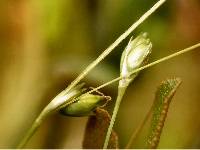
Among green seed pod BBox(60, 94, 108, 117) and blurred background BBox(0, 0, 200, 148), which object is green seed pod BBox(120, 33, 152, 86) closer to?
green seed pod BBox(60, 94, 108, 117)

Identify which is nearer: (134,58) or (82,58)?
(134,58)

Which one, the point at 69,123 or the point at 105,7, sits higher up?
the point at 105,7

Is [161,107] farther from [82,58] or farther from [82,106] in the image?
[82,58]

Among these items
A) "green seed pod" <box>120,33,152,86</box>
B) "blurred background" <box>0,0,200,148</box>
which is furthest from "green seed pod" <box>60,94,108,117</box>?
"blurred background" <box>0,0,200,148</box>

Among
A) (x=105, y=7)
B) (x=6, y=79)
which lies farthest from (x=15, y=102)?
(x=105, y=7)

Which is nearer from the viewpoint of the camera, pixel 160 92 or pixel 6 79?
pixel 160 92

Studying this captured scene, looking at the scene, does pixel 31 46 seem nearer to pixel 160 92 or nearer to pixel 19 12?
pixel 19 12

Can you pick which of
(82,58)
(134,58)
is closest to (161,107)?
(134,58)
